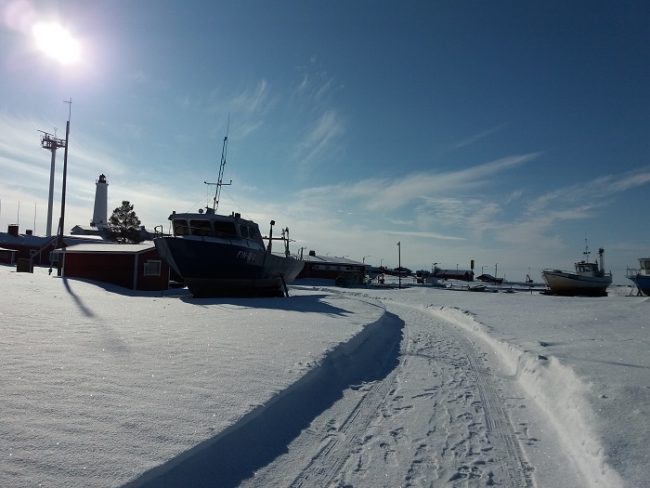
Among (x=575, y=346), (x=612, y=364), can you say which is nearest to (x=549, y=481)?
(x=612, y=364)

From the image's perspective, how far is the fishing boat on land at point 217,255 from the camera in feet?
72.8

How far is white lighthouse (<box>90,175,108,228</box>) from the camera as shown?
2687 inches

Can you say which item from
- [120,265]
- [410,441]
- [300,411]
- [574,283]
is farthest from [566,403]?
[574,283]

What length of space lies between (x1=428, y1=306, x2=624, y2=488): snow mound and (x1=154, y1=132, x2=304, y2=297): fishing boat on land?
15.1m

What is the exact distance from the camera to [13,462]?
3285 mm

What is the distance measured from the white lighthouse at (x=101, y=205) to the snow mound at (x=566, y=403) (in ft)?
228

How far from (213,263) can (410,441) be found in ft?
61.2

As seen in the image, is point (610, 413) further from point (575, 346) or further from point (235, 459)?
point (575, 346)

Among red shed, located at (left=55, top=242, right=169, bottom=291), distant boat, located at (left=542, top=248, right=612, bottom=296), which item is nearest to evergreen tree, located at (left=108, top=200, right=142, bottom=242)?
red shed, located at (left=55, top=242, right=169, bottom=291)

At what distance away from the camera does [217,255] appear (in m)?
22.4

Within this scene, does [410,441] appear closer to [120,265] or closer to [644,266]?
[120,265]

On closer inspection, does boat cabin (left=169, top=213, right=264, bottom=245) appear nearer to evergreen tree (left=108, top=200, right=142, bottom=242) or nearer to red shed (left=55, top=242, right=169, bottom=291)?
red shed (left=55, top=242, right=169, bottom=291)

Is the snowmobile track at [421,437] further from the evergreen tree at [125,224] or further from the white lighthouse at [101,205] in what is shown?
the white lighthouse at [101,205]

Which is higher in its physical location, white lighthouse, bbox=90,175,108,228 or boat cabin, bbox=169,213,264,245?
white lighthouse, bbox=90,175,108,228
